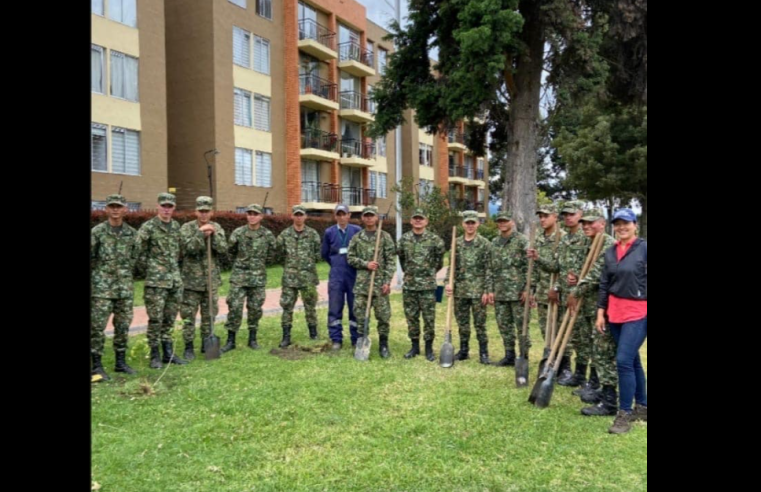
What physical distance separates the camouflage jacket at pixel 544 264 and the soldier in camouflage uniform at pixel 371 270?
2.19m

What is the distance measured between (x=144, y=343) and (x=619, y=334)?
19.1ft

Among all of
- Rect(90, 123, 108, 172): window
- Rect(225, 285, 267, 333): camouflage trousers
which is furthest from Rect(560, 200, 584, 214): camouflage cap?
Rect(90, 123, 108, 172): window

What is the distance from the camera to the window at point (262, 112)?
83.6 feet

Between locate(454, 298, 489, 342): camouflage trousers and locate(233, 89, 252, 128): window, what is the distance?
61.5 feet

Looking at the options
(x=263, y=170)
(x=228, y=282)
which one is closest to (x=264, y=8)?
(x=263, y=170)

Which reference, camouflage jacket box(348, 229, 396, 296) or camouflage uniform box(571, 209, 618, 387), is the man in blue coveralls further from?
camouflage uniform box(571, 209, 618, 387)

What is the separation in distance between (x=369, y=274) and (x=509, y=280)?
84.7 inches

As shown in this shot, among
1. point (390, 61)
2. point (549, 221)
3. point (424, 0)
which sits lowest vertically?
point (549, 221)

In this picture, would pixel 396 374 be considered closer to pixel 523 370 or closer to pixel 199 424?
pixel 523 370

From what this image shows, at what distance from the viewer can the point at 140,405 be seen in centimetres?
609

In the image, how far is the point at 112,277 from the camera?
278 inches

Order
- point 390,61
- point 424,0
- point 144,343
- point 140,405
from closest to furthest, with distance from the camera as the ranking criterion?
point 140,405 → point 144,343 → point 424,0 → point 390,61

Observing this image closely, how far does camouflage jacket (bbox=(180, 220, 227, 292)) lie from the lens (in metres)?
8.18

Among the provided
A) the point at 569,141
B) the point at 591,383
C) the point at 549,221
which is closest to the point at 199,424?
the point at 591,383
